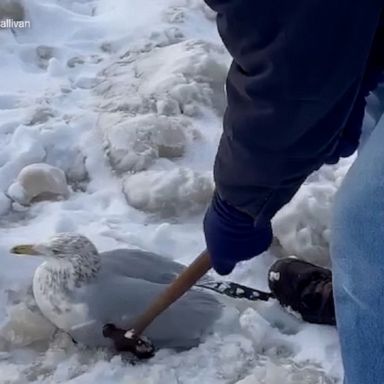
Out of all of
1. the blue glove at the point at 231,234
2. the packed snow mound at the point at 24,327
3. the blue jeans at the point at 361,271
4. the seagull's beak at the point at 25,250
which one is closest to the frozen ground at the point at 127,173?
the packed snow mound at the point at 24,327

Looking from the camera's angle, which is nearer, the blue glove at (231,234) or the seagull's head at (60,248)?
the blue glove at (231,234)

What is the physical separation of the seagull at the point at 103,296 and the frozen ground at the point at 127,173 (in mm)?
38

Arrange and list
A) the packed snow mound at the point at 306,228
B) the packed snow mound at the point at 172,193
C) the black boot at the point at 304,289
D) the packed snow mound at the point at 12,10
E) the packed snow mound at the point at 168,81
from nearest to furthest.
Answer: the black boot at the point at 304,289 → the packed snow mound at the point at 306,228 → the packed snow mound at the point at 172,193 → the packed snow mound at the point at 168,81 → the packed snow mound at the point at 12,10

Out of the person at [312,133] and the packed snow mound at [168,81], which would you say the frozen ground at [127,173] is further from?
the person at [312,133]

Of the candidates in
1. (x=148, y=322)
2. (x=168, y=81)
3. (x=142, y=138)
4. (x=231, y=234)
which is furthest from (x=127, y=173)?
(x=231, y=234)

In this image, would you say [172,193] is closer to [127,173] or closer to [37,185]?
[127,173]

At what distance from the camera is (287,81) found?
130cm

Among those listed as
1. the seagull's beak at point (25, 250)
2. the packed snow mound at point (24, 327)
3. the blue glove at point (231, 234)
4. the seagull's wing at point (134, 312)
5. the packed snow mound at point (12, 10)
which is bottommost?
the packed snow mound at point (12, 10)

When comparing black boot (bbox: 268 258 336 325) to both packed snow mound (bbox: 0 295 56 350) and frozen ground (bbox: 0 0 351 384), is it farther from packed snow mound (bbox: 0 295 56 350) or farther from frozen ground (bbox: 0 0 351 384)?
packed snow mound (bbox: 0 295 56 350)

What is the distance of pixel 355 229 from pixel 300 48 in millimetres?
306

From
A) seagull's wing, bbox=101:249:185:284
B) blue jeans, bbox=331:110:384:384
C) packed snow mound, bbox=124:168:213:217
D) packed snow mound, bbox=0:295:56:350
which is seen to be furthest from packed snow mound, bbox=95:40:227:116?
blue jeans, bbox=331:110:384:384

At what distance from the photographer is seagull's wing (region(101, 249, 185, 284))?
6.34 ft

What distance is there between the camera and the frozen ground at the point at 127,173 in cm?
188

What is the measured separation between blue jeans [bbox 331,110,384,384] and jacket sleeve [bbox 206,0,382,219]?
0.22 metres
